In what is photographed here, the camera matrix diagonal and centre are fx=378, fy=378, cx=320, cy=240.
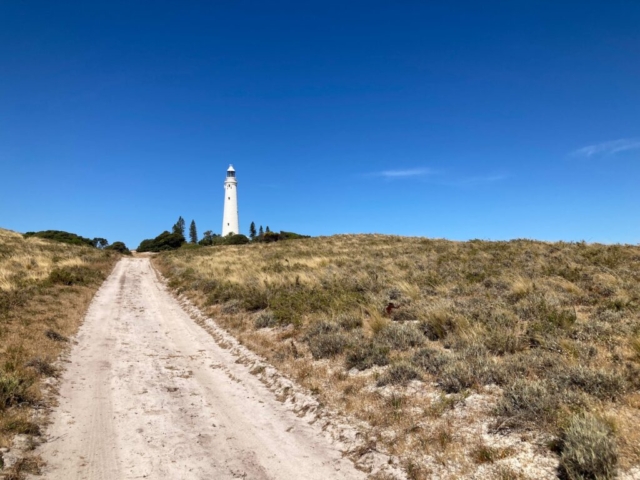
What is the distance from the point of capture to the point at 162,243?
235 ft

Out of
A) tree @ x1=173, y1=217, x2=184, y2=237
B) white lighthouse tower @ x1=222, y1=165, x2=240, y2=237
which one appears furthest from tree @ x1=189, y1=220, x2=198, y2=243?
white lighthouse tower @ x1=222, y1=165, x2=240, y2=237

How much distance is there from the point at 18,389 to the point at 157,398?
2.36m

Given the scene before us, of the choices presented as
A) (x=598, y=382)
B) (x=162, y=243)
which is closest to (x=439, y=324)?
(x=598, y=382)

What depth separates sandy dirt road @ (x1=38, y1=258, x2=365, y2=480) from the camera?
5398 millimetres

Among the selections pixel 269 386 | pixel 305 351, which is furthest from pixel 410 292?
pixel 269 386

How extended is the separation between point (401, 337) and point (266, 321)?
5.28 metres

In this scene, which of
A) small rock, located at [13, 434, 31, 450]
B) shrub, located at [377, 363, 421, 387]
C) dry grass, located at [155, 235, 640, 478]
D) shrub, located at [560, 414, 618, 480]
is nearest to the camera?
shrub, located at [560, 414, 618, 480]

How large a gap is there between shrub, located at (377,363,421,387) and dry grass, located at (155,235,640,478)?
0.02 metres

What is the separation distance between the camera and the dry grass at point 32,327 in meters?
6.50

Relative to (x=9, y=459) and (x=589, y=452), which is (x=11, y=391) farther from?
(x=589, y=452)

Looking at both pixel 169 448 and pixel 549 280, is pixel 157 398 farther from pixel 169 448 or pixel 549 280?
pixel 549 280

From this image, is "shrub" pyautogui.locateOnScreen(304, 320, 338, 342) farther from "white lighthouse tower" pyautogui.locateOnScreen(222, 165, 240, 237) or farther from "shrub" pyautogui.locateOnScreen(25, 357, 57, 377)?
"white lighthouse tower" pyautogui.locateOnScreen(222, 165, 240, 237)

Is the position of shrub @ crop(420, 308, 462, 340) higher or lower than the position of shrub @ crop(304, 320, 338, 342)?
higher

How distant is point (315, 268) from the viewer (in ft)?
72.5
